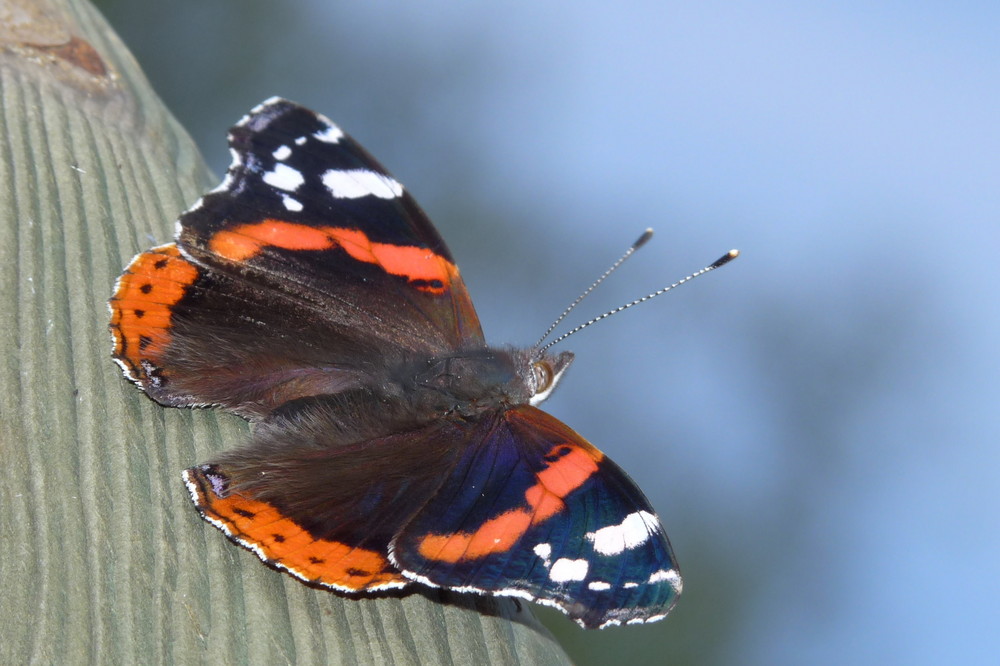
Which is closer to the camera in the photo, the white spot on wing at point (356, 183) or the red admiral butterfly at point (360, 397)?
the red admiral butterfly at point (360, 397)

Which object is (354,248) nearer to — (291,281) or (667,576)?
(291,281)

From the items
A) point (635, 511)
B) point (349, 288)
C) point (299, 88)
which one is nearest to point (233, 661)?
point (635, 511)

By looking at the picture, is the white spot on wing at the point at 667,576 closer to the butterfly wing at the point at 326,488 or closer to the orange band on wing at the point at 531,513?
the orange band on wing at the point at 531,513

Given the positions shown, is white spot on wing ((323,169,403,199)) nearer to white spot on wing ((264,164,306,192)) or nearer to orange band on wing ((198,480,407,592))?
white spot on wing ((264,164,306,192))

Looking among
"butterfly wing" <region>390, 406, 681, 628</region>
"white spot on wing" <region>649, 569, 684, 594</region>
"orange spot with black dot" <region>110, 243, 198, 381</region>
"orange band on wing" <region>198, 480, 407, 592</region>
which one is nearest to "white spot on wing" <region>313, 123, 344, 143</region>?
"orange spot with black dot" <region>110, 243, 198, 381</region>

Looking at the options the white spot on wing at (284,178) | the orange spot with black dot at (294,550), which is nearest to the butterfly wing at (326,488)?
the orange spot with black dot at (294,550)
